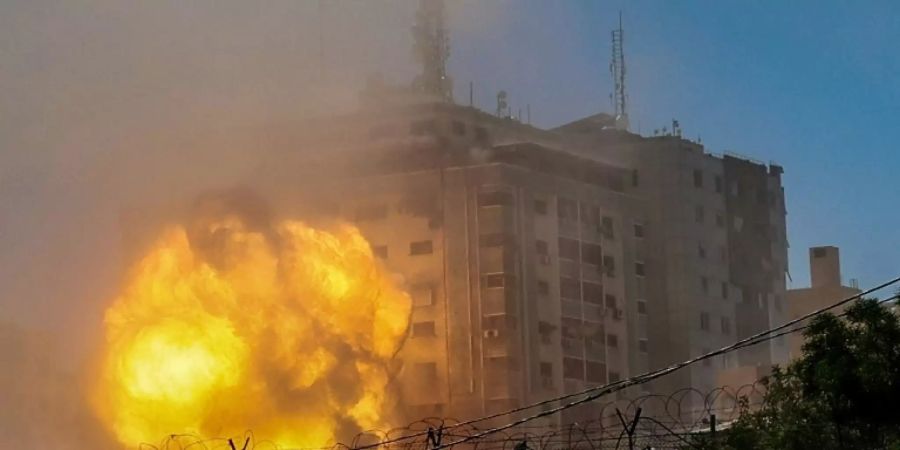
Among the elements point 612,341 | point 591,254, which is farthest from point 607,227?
point 612,341

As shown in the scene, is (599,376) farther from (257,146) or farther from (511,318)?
(257,146)

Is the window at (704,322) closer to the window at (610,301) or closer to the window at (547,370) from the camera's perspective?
the window at (610,301)

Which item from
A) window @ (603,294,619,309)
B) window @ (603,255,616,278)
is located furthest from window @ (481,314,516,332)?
window @ (603,255,616,278)

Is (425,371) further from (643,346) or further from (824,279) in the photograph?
(824,279)

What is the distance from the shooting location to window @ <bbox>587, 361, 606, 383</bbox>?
140m

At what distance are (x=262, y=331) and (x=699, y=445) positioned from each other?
147 ft

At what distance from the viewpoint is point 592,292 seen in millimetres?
142625

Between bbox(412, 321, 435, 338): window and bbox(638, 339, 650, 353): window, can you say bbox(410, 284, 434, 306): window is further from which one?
bbox(638, 339, 650, 353): window

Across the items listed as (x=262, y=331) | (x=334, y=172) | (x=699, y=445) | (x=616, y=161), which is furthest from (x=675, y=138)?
(x=699, y=445)

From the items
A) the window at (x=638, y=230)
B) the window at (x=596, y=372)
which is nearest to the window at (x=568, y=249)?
the window at (x=596, y=372)

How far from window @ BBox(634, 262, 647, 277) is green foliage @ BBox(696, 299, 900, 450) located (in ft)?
301

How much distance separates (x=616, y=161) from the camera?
152125 mm

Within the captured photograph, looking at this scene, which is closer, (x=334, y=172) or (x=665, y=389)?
(x=334, y=172)

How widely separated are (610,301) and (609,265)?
3.09 metres
